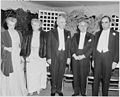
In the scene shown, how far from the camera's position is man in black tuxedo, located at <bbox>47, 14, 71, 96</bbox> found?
3383 millimetres

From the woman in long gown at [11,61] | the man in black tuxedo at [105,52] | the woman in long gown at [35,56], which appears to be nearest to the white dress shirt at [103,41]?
the man in black tuxedo at [105,52]

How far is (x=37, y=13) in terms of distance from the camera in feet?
16.4

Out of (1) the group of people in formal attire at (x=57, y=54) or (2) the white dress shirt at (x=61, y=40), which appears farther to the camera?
(2) the white dress shirt at (x=61, y=40)

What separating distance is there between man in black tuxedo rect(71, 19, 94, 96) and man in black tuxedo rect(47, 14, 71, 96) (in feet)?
0.35

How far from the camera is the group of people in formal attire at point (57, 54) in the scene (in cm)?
327

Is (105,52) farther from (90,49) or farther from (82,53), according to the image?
(82,53)

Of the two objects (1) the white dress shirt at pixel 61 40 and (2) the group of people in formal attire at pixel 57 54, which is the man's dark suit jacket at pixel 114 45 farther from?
(1) the white dress shirt at pixel 61 40

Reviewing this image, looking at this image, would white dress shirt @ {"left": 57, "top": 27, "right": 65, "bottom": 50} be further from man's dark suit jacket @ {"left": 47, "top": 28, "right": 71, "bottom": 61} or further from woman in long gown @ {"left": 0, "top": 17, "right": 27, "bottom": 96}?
woman in long gown @ {"left": 0, "top": 17, "right": 27, "bottom": 96}

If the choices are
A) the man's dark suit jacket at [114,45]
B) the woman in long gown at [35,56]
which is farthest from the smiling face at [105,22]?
the woman in long gown at [35,56]

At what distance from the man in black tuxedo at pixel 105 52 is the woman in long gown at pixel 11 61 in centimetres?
113

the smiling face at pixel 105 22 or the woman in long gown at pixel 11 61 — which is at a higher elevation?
the smiling face at pixel 105 22

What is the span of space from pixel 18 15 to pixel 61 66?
56.8 inches

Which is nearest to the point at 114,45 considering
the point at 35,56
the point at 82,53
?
the point at 82,53

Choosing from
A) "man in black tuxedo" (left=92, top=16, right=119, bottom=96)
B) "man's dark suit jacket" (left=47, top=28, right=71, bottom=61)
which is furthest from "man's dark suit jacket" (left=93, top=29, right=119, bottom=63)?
"man's dark suit jacket" (left=47, top=28, right=71, bottom=61)
